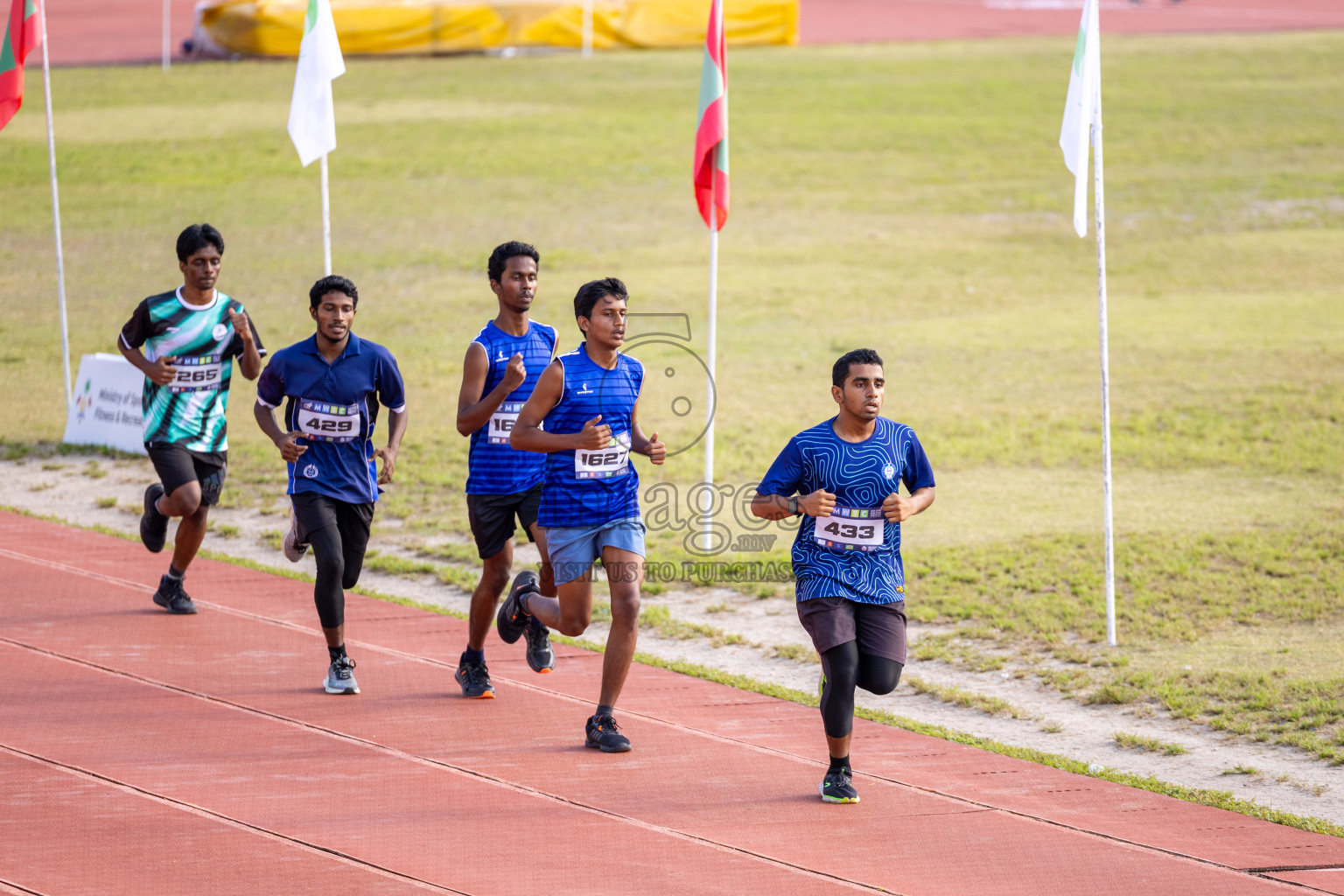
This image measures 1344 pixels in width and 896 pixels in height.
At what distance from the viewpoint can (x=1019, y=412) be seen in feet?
50.4

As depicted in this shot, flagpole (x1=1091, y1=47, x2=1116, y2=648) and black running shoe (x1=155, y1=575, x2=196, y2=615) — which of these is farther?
flagpole (x1=1091, y1=47, x2=1116, y2=648)

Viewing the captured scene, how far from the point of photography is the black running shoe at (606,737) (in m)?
7.08

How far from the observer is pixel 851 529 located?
21.3 feet

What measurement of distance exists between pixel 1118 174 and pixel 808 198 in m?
6.29

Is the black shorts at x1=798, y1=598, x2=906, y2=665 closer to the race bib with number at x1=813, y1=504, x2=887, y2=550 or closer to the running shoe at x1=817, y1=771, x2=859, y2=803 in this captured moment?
the race bib with number at x1=813, y1=504, x2=887, y2=550

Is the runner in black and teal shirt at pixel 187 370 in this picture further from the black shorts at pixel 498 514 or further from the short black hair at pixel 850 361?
the short black hair at pixel 850 361

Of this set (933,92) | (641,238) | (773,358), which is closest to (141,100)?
(641,238)

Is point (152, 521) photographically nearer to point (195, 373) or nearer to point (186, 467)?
point (186, 467)

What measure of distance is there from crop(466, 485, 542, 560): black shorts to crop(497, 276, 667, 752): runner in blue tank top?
65cm

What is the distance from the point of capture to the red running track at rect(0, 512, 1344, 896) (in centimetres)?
580

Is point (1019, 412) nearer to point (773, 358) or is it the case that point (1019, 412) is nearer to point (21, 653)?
point (773, 358)

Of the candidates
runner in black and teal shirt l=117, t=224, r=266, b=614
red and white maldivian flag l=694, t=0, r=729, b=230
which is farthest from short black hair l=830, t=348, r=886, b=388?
red and white maldivian flag l=694, t=0, r=729, b=230

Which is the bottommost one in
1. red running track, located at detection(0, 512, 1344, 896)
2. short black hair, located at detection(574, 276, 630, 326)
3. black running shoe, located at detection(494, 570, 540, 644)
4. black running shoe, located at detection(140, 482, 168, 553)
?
red running track, located at detection(0, 512, 1344, 896)

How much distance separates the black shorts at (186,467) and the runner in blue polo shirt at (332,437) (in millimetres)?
1325
